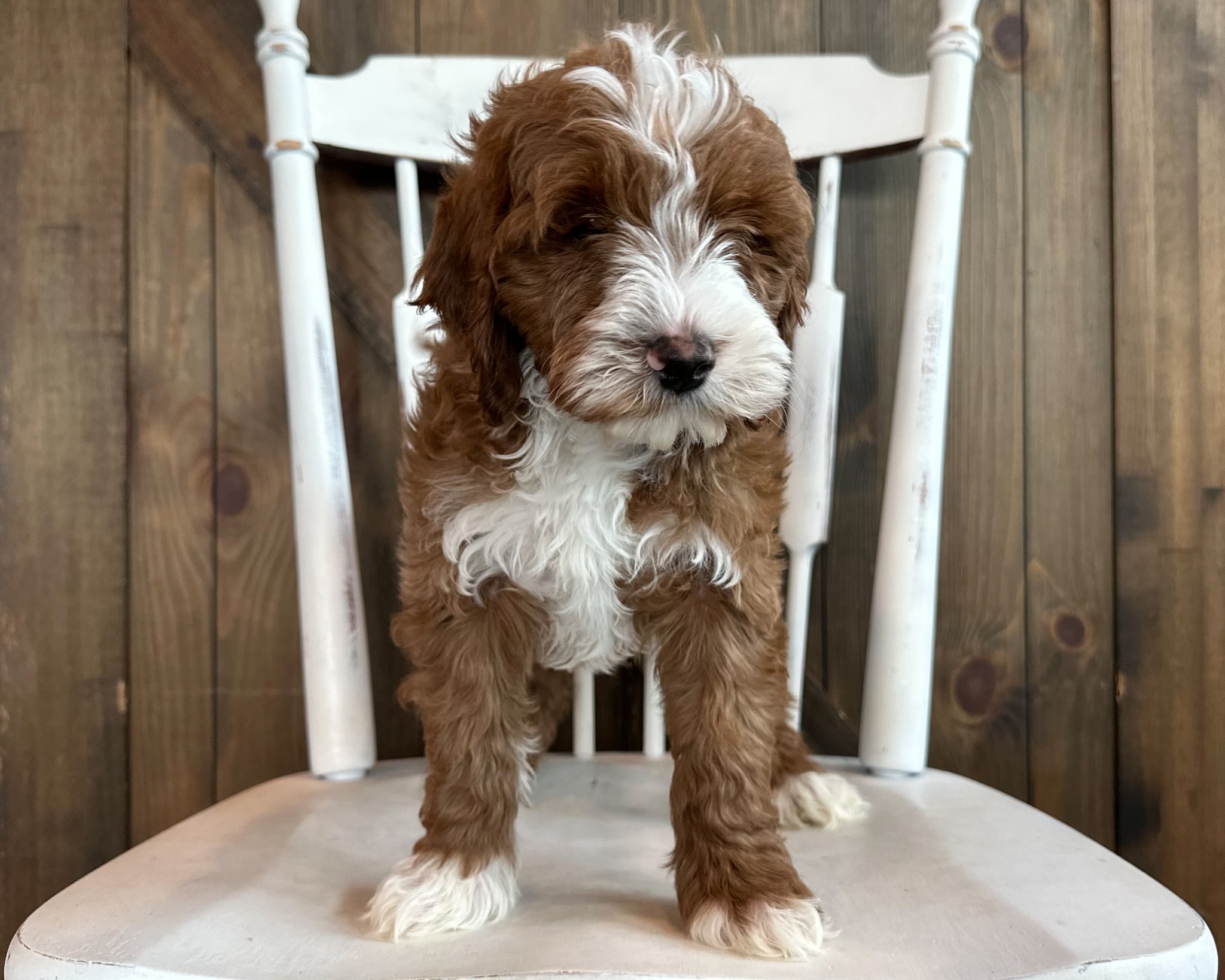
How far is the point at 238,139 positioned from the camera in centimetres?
150

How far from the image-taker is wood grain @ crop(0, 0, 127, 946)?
4.94 feet

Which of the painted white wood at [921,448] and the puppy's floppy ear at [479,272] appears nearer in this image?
the puppy's floppy ear at [479,272]

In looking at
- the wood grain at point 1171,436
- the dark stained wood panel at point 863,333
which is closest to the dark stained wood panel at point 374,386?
the dark stained wood panel at point 863,333

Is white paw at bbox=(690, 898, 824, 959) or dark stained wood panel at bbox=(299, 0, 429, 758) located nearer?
white paw at bbox=(690, 898, 824, 959)

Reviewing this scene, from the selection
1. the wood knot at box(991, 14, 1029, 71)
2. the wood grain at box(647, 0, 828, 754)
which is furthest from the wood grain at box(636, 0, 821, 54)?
the wood knot at box(991, 14, 1029, 71)

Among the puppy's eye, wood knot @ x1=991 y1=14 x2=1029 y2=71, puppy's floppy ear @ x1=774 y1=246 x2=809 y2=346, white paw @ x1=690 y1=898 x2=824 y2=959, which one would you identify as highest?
wood knot @ x1=991 y1=14 x2=1029 y2=71

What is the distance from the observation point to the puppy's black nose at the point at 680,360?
76 cm

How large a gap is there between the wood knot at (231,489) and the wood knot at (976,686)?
1224 millimetres

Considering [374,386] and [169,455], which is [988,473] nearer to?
[374,386]

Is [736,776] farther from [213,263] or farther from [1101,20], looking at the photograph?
[1101,20]

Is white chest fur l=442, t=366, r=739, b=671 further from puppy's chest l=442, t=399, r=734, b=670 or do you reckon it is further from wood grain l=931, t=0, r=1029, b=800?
wood grain l=931, t=0, r=1029, b=800

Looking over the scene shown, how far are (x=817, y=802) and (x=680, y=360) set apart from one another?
64 cm

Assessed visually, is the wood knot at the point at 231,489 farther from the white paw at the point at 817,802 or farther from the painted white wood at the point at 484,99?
the white paw at the point at 817,802

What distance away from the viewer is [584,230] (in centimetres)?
83
